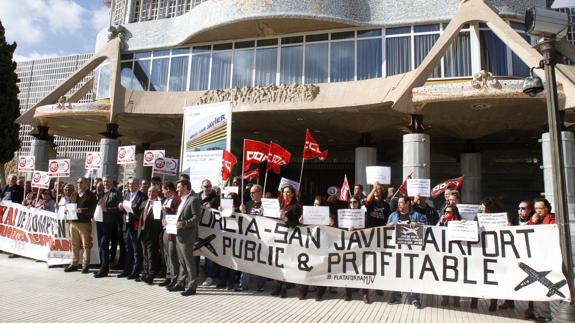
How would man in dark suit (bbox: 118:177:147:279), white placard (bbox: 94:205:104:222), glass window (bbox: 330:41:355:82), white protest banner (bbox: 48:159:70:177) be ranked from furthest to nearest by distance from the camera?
glass window (bbox: 330:41:355:82) → white protest banner (bbox: 48:159:70:177) → white placard (bbox: 94:205:104:222) → man in dark suit (bbox: 118:177:147:279)

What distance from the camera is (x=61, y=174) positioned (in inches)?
Answer: 497

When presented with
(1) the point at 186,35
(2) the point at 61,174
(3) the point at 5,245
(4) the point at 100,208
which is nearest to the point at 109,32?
(1) the point at 186,35

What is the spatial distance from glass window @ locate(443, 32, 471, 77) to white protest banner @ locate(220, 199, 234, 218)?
44.0ft

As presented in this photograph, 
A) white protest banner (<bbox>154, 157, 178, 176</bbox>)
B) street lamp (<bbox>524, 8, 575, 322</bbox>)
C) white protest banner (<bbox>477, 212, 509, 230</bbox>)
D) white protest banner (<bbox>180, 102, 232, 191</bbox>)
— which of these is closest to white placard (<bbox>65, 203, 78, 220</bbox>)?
white protest banner (<bbox>180, 102, 232, 191</bbox>)

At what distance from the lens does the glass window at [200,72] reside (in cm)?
2177

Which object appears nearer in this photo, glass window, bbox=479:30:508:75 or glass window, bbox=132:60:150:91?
glass window, bbox=479:30:508:75

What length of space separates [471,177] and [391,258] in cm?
1779

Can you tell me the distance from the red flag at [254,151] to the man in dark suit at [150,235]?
2.61m

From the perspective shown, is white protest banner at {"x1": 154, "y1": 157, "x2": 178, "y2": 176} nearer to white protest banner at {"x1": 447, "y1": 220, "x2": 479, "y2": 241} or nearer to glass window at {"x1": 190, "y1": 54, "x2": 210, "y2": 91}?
glass window at {"x1": 190, "y1": 54, "x2": 210, "y2": 91}

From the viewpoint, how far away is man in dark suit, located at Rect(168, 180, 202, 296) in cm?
775

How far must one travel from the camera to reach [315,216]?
26.4 feet

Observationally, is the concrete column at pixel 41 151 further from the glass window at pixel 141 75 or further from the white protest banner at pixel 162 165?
the white protest banner at pixel 162 165

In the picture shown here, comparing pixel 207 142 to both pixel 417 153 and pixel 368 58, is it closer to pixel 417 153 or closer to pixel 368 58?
pixel 417 153

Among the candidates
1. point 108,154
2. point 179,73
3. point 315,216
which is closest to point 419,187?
point 315,216
